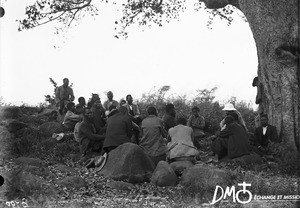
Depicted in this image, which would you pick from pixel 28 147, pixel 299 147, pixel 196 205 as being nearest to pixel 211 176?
pixel 196 205

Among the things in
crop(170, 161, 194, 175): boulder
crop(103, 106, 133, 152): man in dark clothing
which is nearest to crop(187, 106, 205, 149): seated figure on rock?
crop(103, 106, 133, 152): man in dark clothing

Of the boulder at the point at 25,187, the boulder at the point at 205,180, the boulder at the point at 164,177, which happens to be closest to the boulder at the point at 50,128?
the boulder at the point at 164,177

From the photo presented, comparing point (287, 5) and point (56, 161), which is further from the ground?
point (287, 5)

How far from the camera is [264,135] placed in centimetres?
1365

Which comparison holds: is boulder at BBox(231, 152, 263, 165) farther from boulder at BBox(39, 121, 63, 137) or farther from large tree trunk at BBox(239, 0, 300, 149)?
boulder at BBox(39, 121, 63, 137)

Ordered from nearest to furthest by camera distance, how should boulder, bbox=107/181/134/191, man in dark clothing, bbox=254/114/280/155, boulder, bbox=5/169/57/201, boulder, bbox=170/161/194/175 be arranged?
boulder, bbox=5/169/57/201, boulder, bbox=107/181/134/191, boulder, bbox=170/161/194/175, man in dark clothing, bbox=254/114/280/155

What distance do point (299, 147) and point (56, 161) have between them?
563 cm

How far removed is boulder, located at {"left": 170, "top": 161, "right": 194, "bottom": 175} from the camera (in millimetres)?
11477

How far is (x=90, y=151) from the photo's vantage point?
1350 centimetres

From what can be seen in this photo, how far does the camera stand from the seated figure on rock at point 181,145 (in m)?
12.1

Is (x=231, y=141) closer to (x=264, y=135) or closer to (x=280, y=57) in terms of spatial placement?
(x=264, y=135)

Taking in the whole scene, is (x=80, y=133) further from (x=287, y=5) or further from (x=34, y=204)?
(x=287, y=5)

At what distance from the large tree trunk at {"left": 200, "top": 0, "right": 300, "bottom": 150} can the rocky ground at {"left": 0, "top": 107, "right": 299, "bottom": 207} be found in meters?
1.24

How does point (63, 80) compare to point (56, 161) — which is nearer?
point (56, 161)
